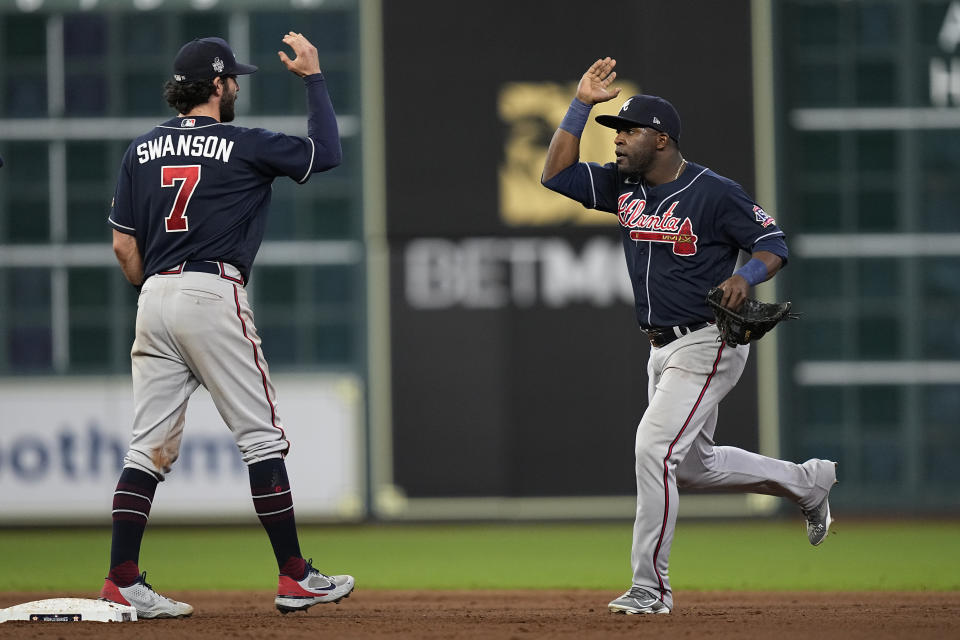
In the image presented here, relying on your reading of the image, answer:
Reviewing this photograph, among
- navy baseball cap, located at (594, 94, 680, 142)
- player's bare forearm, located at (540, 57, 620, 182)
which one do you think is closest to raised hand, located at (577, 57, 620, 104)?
player's bare forearm, located at (540, 57, 620, 182)

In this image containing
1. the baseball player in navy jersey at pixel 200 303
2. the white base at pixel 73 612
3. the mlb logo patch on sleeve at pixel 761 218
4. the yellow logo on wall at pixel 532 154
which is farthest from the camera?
the yellow logo on wall at pixel 532 154

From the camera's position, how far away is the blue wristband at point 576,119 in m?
5.70

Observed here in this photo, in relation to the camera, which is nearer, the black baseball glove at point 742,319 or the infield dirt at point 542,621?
the infield dirt at point 542,621

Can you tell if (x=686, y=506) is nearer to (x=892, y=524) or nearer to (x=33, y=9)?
(x=892, y=524)

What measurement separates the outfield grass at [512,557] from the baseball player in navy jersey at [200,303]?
235cm

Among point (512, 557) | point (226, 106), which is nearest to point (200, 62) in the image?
point (226, 106)

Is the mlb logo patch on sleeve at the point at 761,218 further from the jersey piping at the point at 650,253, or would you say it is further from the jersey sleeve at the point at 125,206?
the jersey sleeve at the point at 125,206

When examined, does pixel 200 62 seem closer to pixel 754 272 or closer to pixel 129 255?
pixel 129 255

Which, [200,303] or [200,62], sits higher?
[200,62]

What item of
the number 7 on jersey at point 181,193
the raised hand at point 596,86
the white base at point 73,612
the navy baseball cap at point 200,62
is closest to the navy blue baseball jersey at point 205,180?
the number 7 on jersey at point 181,193

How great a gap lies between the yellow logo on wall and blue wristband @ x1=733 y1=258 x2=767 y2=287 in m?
5.29

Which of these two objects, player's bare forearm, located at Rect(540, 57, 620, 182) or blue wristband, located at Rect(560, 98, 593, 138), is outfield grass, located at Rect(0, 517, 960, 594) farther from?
blue wristband, located at Rect(560, 98, 593, 138)

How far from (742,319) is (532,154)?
564 cm

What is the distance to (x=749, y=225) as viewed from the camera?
5367 mm
